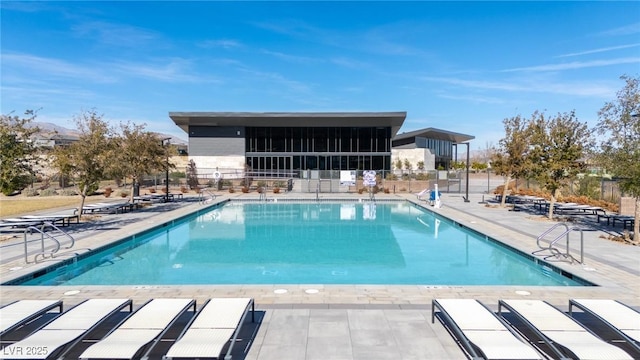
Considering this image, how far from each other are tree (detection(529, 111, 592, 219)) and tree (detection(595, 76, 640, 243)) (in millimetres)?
2946

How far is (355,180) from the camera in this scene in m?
29.6

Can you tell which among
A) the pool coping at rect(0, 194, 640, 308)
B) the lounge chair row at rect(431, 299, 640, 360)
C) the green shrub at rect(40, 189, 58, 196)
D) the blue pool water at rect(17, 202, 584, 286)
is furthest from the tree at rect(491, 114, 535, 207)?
the green shrub at rect(40, 189, 58, 196)

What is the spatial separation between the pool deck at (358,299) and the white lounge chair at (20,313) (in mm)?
1056

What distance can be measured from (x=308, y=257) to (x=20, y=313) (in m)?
7.05

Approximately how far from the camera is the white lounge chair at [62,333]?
3.83 m

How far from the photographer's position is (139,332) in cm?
428

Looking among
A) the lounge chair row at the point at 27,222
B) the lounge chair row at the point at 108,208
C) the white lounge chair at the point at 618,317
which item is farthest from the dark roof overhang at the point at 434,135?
the white lounge chair at the point at 618,317

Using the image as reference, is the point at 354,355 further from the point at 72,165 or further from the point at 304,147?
the point at 304,147

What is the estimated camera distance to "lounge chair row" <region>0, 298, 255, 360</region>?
3.84 meters

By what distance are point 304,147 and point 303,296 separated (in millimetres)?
32910

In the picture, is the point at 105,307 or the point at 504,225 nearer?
the point at 105,307

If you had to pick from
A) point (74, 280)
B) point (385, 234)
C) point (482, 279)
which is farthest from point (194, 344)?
point (385, 234)

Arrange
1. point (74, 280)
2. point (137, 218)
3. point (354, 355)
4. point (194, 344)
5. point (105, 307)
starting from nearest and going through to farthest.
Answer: point (194, 344)
point (354, 355)
point (105, 307)
point (74, 280)
point (137, 218)

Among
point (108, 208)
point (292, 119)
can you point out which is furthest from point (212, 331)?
point (292, 119)
